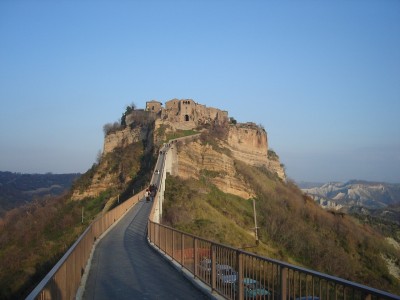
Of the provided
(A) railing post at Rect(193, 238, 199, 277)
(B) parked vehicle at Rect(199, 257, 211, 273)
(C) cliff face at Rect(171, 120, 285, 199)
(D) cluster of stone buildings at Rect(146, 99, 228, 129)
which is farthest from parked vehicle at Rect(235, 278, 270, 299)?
(D) cluster of stone buildings at Rect(146, 99, 228, 129)

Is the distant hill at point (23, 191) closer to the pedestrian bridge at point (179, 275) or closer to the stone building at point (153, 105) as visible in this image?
the stone building at point (153, 105)

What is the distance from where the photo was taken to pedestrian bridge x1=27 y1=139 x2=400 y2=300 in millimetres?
5837

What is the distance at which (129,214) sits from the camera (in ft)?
98.7

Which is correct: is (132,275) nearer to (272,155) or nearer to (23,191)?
(272,155)

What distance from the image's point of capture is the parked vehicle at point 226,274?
8375 millimetres

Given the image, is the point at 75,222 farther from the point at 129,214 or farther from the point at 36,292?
the point at 36,292

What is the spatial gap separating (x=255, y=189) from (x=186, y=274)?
5182 cm

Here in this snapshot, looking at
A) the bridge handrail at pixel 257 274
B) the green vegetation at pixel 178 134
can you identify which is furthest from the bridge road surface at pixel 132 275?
the green vegetation at pixel 178 134

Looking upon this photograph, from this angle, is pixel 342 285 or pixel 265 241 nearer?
pixel 342 285

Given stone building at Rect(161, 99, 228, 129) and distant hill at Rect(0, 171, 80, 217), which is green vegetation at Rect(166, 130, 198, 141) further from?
distant hill at Rect(0, 171, 80, 217)

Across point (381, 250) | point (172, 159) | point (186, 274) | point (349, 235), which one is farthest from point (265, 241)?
point (186, 274)

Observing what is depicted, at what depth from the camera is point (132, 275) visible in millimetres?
11586

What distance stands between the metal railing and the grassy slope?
21.3 meters

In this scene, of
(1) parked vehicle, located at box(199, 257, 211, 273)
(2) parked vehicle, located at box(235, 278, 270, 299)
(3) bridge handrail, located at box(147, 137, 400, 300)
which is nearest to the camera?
(3) bridge handrail, located at box(147, 137, 400, 300)
